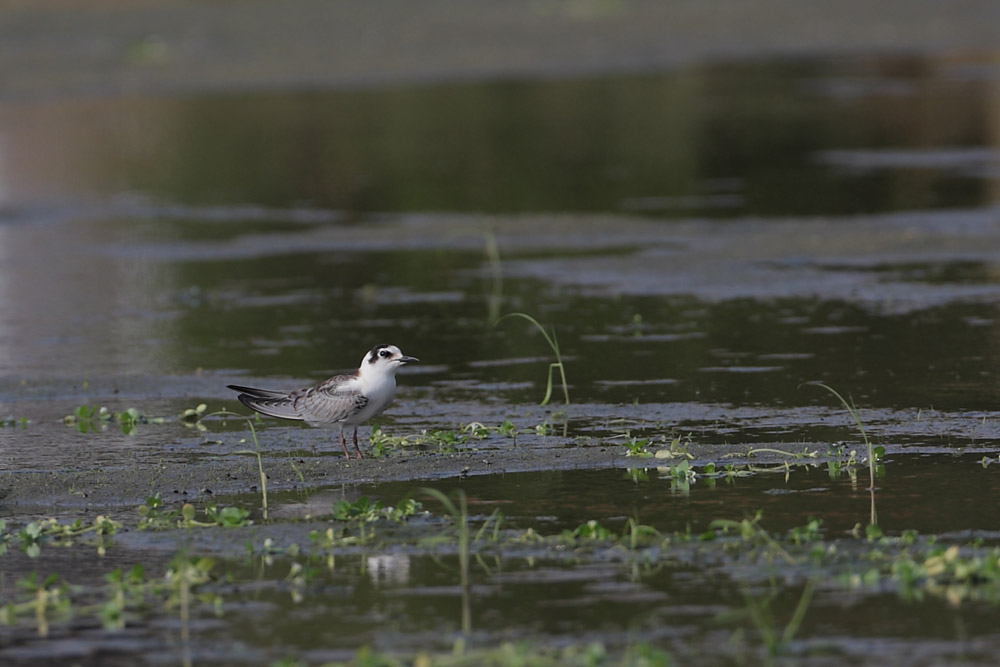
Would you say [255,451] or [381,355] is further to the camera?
[255,451]

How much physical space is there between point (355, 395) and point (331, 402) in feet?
0.56

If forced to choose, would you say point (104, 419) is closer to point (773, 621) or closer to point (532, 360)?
point (532, 360)

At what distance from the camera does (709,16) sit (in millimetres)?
39469

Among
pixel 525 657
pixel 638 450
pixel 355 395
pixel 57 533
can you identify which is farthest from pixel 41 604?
pixel 638 450

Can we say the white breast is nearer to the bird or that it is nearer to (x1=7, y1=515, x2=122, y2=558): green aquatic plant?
the bird

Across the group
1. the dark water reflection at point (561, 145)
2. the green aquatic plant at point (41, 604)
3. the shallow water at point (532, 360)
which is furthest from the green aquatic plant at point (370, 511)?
the dark water reflection at point (561, 145)

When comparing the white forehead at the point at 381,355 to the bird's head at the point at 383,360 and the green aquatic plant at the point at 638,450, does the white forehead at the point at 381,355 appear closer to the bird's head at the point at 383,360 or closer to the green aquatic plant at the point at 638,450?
the bird's head at the point at 383,360

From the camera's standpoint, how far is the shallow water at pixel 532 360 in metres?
6.94

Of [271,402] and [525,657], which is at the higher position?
[271,402]

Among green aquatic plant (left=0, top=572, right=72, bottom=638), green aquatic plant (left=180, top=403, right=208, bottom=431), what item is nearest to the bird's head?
green aquatic plant (left=180, top=403, right=208, bottom=431)

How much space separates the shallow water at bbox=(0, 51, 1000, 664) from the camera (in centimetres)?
694

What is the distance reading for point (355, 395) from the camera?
30.8ft

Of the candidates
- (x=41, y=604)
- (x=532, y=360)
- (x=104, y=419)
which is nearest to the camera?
(x=41, y=604)

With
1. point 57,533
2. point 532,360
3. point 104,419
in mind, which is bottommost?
point 57,533
